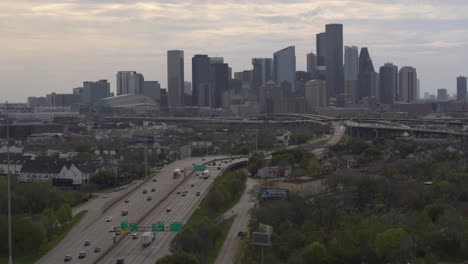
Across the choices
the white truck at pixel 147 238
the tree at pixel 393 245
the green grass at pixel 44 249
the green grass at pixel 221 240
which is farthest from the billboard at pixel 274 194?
the tree at pixel 393 245

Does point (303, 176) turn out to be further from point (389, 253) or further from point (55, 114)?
point (55, 114)

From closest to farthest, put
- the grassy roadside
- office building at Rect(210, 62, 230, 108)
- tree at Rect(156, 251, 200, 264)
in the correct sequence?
tree at Rect(156, 251, 200, 264) → the grassy roadside → office building at Rect(210, 62, 230, 108)

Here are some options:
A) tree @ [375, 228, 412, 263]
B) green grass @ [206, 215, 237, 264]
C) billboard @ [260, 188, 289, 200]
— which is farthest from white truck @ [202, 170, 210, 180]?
tree @ [375, 228, 412, 263]

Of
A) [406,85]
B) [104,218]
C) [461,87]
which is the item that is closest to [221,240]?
[104,218]

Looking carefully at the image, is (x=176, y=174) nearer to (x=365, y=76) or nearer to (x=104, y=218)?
(x=104, y=218)

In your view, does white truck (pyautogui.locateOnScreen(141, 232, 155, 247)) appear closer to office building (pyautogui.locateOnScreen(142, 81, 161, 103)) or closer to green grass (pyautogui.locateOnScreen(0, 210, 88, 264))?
green grass (pyautogui.locateOnScreen(0, 210, 88, 264))
